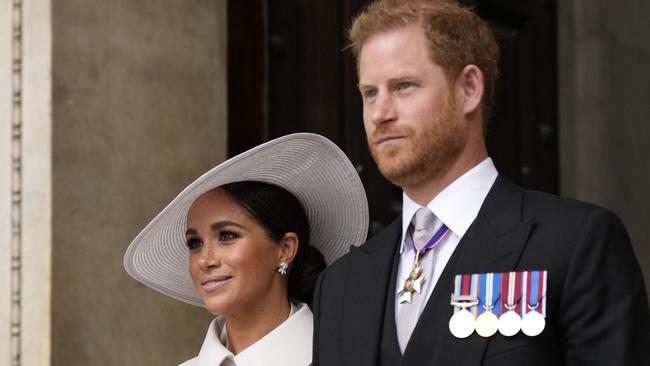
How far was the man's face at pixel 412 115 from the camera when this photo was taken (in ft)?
8.75

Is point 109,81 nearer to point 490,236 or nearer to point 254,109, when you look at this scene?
point 254,109

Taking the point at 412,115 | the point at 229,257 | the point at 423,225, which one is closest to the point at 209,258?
the point at 229,257

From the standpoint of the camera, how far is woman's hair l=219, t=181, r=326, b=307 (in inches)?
141

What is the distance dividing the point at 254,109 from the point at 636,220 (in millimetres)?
1973

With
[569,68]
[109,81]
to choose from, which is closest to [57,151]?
[109,81]

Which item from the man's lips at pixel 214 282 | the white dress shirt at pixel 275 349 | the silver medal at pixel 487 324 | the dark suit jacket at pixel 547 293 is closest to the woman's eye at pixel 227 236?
the man's lips at pixel 214 282

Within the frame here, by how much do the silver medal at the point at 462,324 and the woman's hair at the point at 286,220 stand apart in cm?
106

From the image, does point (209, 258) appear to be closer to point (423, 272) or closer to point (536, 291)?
point (423, 272)

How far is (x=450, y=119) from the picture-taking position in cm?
268

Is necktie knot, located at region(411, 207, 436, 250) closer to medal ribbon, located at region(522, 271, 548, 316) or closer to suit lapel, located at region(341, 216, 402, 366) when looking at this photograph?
suit lapel, located at region(341, 216, 402, 366)

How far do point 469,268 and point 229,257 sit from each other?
0.99m

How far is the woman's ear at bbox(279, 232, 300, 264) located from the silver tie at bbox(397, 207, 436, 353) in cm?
87
